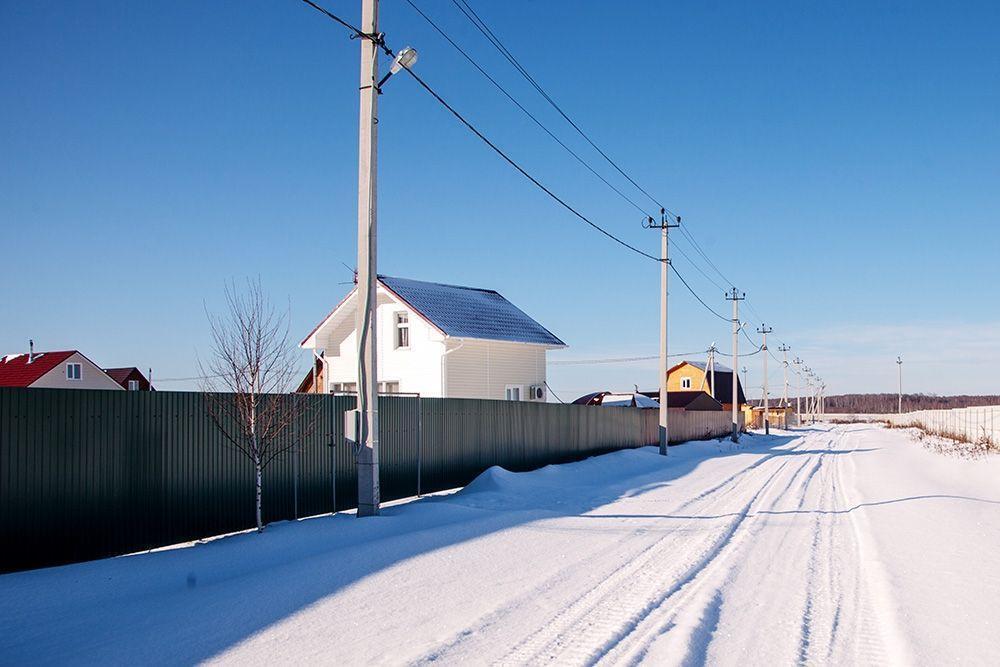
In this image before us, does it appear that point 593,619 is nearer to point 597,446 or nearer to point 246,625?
point 246,625

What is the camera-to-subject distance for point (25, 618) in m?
6.66

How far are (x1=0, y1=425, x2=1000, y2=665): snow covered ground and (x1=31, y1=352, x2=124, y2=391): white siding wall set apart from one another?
4327 cm

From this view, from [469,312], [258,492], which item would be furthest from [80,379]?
[258,492]

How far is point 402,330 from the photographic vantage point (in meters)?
30.2

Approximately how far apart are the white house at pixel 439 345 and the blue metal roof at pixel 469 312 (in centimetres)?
5

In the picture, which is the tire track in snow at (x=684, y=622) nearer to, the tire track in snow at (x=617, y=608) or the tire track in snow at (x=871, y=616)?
the tire track in snow at (x=617, y=608)

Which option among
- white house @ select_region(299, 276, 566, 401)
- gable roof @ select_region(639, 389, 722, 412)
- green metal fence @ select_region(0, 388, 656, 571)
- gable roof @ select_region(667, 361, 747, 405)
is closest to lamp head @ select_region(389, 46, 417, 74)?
green metal fence @ select_region(0, 388, 656, 571)

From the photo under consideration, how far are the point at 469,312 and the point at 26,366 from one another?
3297cm

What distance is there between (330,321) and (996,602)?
26.0 m

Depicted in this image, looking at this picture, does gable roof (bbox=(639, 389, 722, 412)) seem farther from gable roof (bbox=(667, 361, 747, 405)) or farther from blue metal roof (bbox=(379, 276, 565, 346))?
blue metal roof (bbox=(379, 276, 565, 346))

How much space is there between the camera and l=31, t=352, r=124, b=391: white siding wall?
161 ft

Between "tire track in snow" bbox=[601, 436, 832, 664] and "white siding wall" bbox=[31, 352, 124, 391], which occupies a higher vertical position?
"white siding wall" bbox=[31, 352, 124, 391]

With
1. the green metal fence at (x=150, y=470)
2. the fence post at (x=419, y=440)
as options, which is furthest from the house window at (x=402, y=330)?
the fence post at (x=419, y=440)

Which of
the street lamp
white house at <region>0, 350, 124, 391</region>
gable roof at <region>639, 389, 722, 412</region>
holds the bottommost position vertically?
gable roof at <region>639, 389, 722, 412</region>
